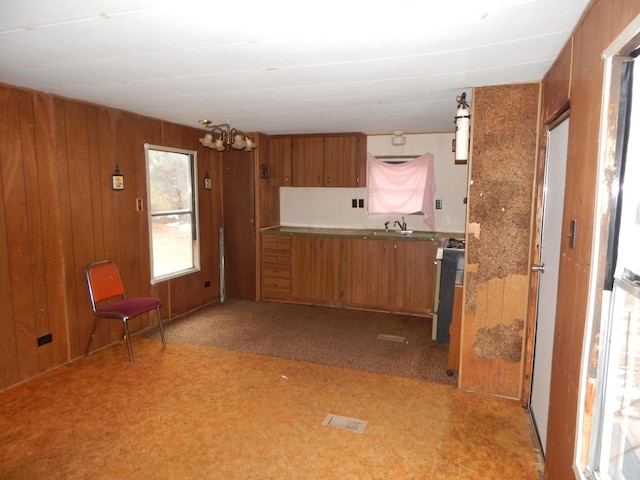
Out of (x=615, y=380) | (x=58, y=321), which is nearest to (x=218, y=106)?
(x=58, y=321)

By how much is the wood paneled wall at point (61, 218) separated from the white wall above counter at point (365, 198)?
202cm

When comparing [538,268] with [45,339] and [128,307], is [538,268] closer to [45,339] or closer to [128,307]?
[128,307]

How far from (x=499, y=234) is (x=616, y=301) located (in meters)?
1.54

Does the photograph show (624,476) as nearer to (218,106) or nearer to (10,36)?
(10,36)

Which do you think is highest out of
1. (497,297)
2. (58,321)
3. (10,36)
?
(10,36)

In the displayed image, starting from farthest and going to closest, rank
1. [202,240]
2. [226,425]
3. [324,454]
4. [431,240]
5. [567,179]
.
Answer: [202,240], [431,240], [226,425], [324,454], [567,179]

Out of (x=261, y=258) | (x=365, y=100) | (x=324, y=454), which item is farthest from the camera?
(x=261, y=258)

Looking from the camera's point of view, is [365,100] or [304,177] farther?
[304,177]

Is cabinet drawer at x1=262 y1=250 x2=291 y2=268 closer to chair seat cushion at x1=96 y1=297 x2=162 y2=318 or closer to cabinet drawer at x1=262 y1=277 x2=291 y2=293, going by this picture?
cabinet drawer at x1=262 y1=277 x2=291 y2=293

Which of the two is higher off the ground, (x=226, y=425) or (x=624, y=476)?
(x=624, y=476)

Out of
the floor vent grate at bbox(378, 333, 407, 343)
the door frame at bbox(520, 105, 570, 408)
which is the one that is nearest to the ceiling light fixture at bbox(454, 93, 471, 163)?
the door frame at bbox(520, 105, 570, 408)

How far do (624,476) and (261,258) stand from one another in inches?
176

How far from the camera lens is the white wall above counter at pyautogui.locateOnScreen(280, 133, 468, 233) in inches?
199

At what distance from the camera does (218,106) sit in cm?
358
